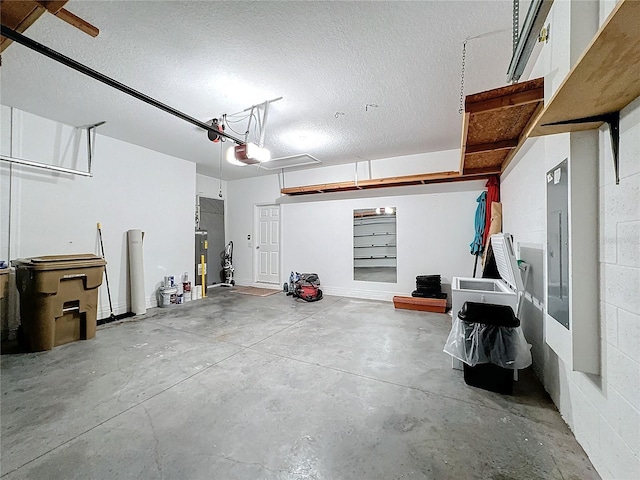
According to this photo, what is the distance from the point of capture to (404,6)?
6.17 ft

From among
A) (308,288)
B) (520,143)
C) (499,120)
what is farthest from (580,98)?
(308,288)

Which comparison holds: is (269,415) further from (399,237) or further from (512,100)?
(399,237)

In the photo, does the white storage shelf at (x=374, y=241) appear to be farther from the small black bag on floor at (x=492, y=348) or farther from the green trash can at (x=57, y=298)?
the green trash can at (x=57, y=298)

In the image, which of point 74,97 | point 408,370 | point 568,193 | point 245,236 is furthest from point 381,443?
point 245,236

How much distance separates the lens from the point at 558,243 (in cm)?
171

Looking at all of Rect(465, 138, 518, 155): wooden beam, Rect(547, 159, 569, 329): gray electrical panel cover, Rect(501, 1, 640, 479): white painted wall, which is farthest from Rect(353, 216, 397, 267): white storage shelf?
Rect(501, 1, 640, 479): white painted wall

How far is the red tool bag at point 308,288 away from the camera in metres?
5.54

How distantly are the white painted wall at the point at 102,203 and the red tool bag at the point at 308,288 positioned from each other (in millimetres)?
2355

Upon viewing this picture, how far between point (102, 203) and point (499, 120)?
18.1ft

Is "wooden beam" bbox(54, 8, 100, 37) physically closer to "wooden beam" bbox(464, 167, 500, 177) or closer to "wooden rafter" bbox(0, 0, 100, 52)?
"wooden rafter" bbox(0, 0, 100, 52)

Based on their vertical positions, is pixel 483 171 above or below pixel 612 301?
above

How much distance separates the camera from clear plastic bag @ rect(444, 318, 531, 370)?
2.16 meters

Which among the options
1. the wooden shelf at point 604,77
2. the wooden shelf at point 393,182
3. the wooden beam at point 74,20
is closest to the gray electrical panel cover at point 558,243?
the wooden shelf at point 604,77

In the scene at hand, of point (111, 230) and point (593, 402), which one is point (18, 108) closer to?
point (111, 230)
